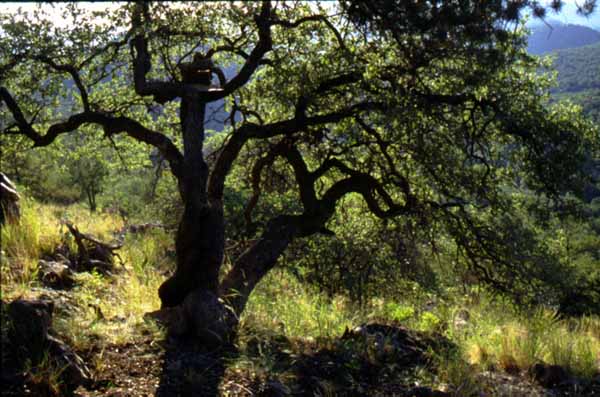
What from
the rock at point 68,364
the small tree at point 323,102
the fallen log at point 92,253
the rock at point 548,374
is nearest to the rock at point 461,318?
the small tree at point 323,102

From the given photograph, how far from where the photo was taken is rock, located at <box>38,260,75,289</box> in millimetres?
6174

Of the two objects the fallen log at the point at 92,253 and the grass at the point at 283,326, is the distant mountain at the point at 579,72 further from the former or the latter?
the fallen log at the point at 92,253

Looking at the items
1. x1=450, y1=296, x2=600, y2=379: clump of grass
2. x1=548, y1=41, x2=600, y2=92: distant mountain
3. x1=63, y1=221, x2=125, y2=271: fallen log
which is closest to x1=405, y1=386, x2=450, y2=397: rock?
x1=450, y1=296, x2=600, y2=379: clump of grass

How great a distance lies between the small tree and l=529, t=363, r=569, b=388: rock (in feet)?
4.83

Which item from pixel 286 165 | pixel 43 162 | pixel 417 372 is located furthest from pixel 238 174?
pixel 43 162

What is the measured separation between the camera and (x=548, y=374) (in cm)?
589

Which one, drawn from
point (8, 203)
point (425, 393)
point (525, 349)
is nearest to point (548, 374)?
point (525, 349)

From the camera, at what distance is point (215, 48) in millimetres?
7422

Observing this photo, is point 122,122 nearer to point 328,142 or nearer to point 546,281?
point 328,142

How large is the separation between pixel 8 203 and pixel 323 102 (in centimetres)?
400

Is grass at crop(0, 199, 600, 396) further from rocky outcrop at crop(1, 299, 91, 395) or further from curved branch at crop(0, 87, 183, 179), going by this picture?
curved branch at crop(0, 87, 183, 179)

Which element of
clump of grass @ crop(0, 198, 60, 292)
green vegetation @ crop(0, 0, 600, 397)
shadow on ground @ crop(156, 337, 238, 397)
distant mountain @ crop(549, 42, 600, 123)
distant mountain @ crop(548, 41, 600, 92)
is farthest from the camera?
distant mountain @ crop(548, 41, 600, 92)

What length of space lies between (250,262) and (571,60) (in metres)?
164

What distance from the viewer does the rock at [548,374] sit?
5.86 meters
